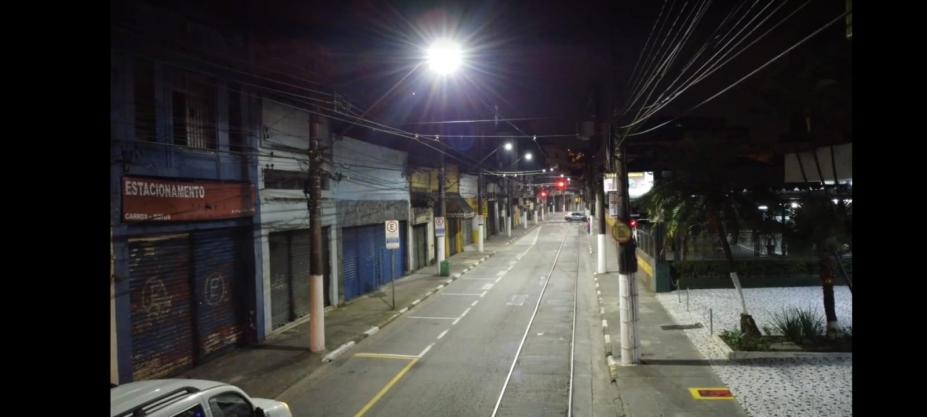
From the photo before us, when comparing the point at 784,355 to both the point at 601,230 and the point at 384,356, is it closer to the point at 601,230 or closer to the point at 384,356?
the point at 384,356

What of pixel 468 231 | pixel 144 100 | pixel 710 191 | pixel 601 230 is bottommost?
pixel 468 231

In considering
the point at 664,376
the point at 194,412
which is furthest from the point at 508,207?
the point at 194,412

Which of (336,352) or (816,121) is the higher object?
(816,121)

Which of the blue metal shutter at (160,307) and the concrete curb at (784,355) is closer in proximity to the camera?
the blue metal shutter at (160,307)

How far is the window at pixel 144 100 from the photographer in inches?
465

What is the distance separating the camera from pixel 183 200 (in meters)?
12.6

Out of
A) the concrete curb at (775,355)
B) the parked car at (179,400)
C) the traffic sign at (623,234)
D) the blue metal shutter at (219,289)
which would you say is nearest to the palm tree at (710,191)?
the concrete curb at (775,355)

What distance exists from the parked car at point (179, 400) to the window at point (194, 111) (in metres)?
7.98

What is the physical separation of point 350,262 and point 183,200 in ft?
35.2

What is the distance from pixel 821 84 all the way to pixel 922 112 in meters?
10.6

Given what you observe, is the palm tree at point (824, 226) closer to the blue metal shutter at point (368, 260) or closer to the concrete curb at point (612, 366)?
the concrete curb at point (612, 366)

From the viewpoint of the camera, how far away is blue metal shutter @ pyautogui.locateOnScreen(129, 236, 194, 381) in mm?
11594

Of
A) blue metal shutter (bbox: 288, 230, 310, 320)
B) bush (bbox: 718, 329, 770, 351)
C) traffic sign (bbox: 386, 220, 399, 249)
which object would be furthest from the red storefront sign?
bush (bbox: 718, 329, 770, 351)

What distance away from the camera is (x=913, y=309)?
144cm
